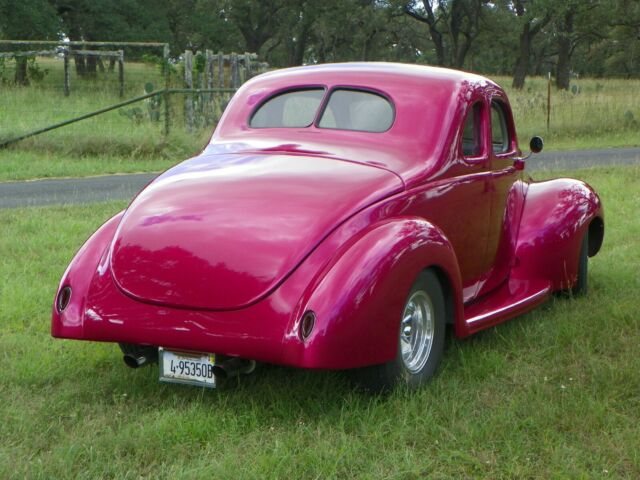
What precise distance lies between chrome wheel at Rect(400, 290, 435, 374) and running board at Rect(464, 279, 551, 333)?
40cm

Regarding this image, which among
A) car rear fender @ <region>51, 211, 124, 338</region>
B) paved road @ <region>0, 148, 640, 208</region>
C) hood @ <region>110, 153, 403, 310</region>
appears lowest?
paved road @ <region>0, 148, 640, 208</region>

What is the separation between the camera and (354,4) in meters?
57.4

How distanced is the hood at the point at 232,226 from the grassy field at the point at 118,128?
9551mm

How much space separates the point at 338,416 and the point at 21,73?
17899mm

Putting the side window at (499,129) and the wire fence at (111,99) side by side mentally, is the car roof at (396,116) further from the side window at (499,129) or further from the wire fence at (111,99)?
the wire fence at (111,99)

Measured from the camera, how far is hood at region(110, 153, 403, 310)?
427cm

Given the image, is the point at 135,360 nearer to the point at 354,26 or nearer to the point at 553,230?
the point at 553,230

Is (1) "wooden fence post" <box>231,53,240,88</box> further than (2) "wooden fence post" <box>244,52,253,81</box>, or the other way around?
(1) "wooden fence post" <box>231,53,240,88</box>

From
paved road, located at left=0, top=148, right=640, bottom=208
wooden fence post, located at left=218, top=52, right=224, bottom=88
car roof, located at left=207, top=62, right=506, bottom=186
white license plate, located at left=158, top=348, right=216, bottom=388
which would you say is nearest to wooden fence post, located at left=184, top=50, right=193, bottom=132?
wooden fence post, located at left=218, top=52, right=224, bottom=88

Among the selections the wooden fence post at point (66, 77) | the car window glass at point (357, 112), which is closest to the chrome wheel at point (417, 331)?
the car window glass at point (357, 112)

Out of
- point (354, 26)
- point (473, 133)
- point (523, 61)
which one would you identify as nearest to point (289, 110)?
point (473, 133)

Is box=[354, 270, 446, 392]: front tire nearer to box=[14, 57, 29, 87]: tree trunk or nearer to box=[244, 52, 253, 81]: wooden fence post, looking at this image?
box=[14, 57, 29, 87]: tree trunk

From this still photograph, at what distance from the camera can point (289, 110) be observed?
18.7 ft

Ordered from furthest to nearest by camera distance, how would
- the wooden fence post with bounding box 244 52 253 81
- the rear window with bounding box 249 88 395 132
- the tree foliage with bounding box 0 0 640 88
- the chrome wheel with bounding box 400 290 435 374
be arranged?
the tree foliage with bounding box 0 0 640 88
the wooden fence post with bounding box 244 52 253 81
the rear window with bounding box 249 88 395 132
the chrome wheel with bounding box 400 290 435 374
